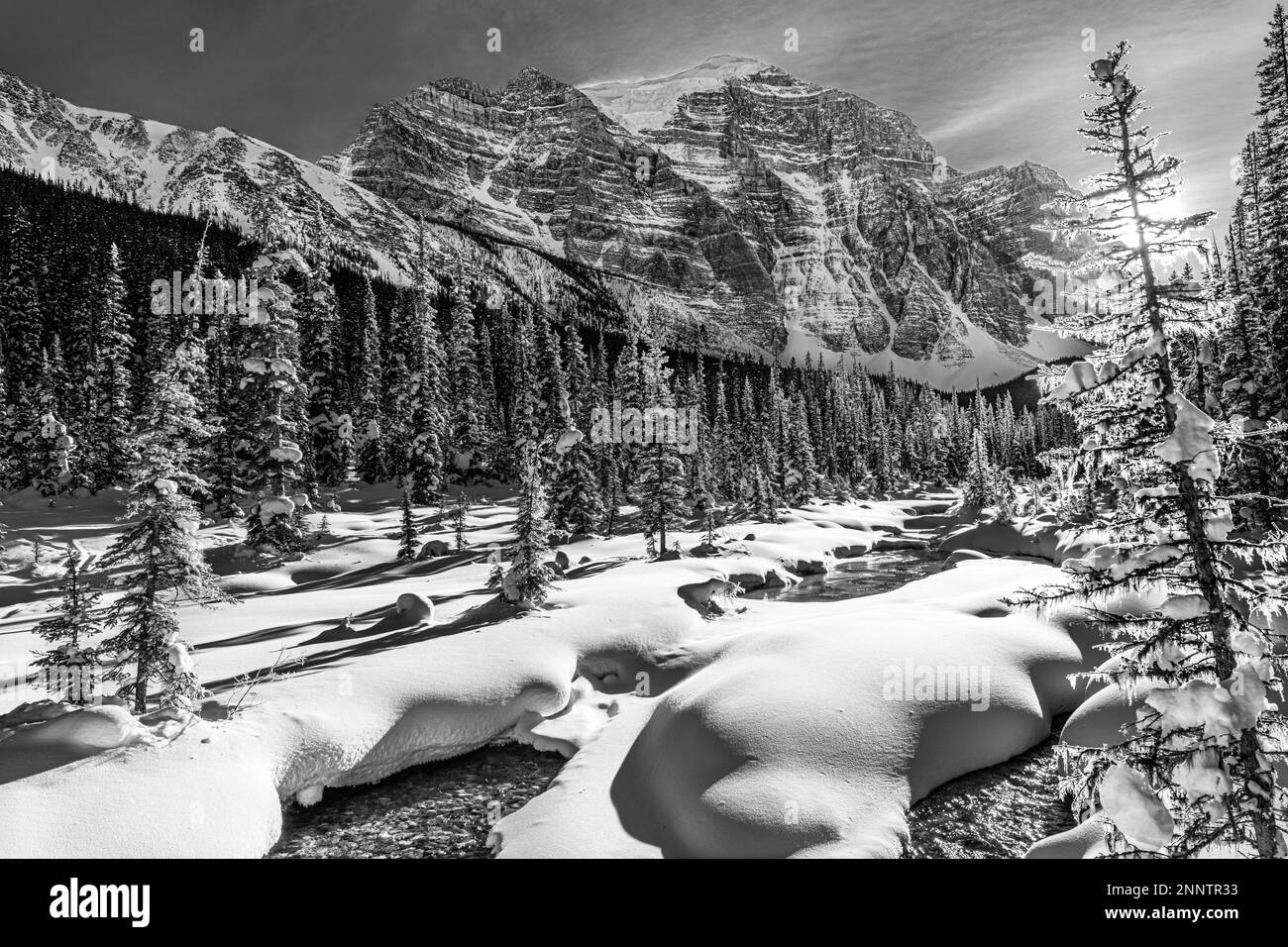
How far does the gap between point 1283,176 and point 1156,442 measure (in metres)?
37.1

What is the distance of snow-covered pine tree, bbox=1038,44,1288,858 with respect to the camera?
5797 mm

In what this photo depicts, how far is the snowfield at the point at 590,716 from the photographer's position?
1005 cm

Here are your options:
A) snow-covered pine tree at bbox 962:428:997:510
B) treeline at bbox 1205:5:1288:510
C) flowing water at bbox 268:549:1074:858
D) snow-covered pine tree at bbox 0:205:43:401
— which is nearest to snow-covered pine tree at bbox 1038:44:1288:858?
flowing water at bbox 268:549:1074:858

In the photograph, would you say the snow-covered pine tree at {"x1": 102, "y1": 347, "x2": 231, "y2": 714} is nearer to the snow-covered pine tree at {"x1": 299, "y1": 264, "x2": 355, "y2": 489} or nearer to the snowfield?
the snowfield

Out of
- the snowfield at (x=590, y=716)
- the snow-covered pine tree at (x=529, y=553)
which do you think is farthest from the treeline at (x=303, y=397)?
the snow-covered pine tree at (x=529, y=553)

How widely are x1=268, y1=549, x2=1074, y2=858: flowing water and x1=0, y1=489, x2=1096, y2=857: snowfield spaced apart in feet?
1.24

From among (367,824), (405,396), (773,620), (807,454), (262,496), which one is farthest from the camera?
(807,454)

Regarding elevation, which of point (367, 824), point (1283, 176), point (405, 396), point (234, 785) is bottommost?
point (367, 824)

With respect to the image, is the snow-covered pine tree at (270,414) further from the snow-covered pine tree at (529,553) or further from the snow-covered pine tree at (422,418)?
the snow-covered pine tree at (529,553)

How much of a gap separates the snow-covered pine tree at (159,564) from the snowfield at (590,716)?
3.91ft

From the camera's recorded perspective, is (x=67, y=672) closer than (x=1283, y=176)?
Yes

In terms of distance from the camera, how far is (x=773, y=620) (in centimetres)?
2317
